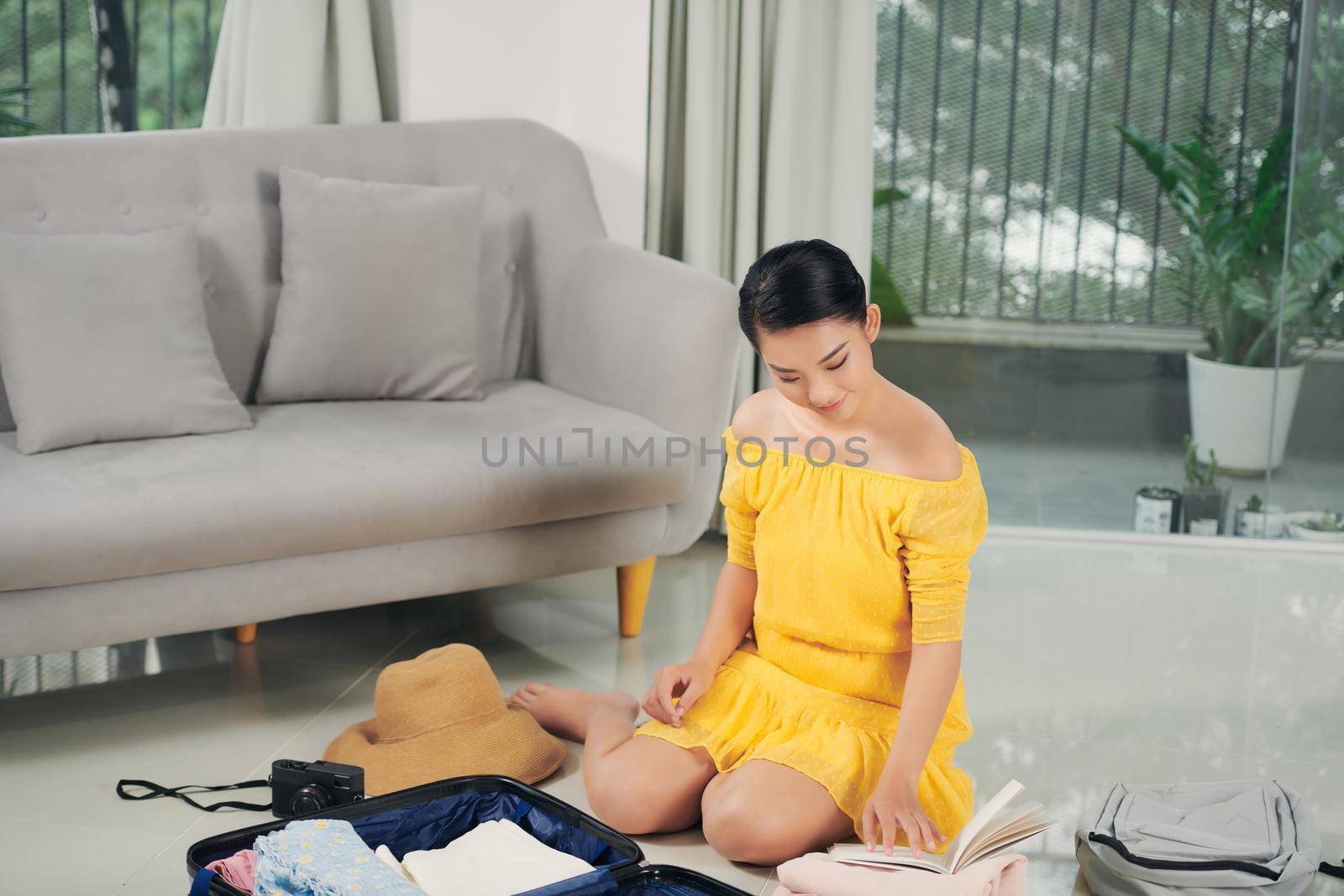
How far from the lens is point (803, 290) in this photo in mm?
1578

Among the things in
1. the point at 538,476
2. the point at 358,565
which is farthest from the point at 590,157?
the point at 358,565

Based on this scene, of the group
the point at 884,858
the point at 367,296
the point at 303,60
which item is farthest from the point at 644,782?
the point at 303,60

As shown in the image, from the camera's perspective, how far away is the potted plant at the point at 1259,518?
326 centimetres

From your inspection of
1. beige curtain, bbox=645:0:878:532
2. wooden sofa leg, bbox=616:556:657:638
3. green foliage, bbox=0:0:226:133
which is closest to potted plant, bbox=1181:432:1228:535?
beige curtain, bbox=645:0:878:532

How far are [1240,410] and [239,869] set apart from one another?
259cm

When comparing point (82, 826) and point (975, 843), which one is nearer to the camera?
point (975, 843)

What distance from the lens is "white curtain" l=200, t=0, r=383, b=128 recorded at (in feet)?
9.71

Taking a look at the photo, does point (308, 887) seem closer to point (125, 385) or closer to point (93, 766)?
point (93, 766)

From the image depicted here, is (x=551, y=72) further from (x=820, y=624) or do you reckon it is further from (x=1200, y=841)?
(x=1200, y=841)

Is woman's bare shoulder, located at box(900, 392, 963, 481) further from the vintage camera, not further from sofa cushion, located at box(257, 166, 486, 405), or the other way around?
sofa cushion, located at box(257, 166, 486, 405)

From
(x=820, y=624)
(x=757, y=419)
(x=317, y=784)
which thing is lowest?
(x=317, y=784)

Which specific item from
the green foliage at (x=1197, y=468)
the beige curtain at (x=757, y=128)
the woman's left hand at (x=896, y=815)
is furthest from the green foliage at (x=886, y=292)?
the woman's left hand at (x=896, y=815)

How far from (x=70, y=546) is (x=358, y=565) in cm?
43

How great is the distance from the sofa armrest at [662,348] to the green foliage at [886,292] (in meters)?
0.85
